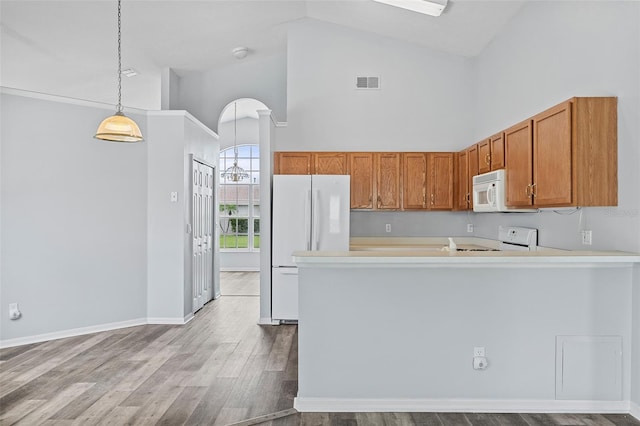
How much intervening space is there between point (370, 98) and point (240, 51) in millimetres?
2085

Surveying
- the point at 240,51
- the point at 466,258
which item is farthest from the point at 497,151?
the point at 240,51

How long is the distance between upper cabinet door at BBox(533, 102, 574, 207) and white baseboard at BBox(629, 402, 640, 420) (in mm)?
1332

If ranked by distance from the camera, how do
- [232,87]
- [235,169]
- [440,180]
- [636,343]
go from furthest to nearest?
[235,169]
[232,87]
[440,180]
[636,343]

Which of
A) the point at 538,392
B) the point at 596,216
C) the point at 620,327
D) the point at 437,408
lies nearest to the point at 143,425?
the point at 437,408

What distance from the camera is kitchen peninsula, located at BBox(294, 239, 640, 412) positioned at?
116 inches

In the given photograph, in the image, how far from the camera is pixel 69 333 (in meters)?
4.83

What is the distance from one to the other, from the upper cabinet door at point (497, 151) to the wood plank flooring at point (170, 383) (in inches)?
87.9

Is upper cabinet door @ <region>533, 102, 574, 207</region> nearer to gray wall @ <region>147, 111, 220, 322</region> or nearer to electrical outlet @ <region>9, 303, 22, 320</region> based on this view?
gray wall @ <region>147, 111, 220, 322</region>

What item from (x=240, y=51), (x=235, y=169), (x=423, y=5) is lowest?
(x=235, y=169)

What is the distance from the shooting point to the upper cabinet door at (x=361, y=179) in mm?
5762

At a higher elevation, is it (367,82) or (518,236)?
(367,82)

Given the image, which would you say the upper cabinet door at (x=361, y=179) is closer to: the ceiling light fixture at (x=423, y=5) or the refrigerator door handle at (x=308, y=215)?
the refrigerator door handle at (x=308, y=215)

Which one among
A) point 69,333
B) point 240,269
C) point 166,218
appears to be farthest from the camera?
point 240,269

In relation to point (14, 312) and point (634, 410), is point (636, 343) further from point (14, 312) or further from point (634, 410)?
point (14, 312)
